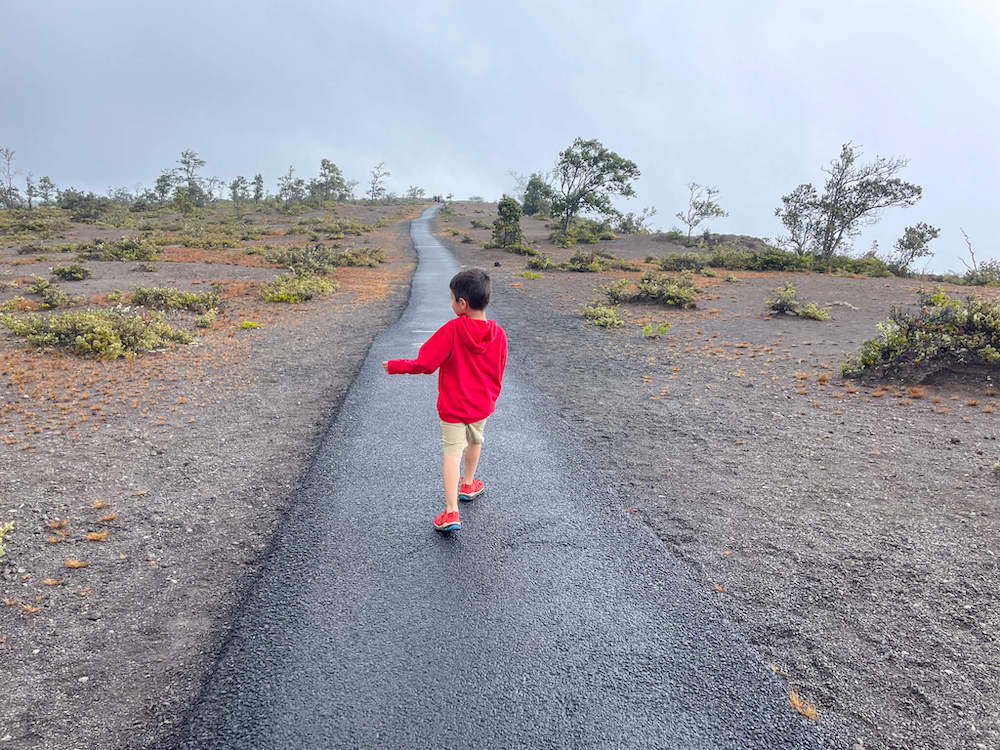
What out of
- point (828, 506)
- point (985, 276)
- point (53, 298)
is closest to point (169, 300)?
point (53, 298)

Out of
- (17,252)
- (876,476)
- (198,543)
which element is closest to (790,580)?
(876,476)

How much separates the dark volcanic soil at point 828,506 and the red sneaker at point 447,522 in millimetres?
1449

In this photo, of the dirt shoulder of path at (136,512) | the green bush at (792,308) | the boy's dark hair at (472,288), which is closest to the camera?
the dirt shoulder of path at (136,512)

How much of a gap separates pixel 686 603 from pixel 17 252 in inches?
1210

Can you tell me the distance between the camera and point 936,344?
6988mm

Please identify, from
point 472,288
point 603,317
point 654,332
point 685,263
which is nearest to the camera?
point 472,288

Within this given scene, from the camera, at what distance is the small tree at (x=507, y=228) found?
31.0 m

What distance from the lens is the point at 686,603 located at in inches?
117

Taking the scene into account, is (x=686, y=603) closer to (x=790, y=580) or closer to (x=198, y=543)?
(x=790, y=580)

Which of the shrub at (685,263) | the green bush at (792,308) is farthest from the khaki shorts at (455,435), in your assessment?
the shrub at (685,263)

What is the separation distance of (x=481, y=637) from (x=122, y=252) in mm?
24599

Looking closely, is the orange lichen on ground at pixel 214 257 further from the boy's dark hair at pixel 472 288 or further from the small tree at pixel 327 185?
the small tree at pixel 327 185

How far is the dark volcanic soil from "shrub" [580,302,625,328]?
2.09 metres

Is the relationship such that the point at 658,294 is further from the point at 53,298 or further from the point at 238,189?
the point at 238,189
